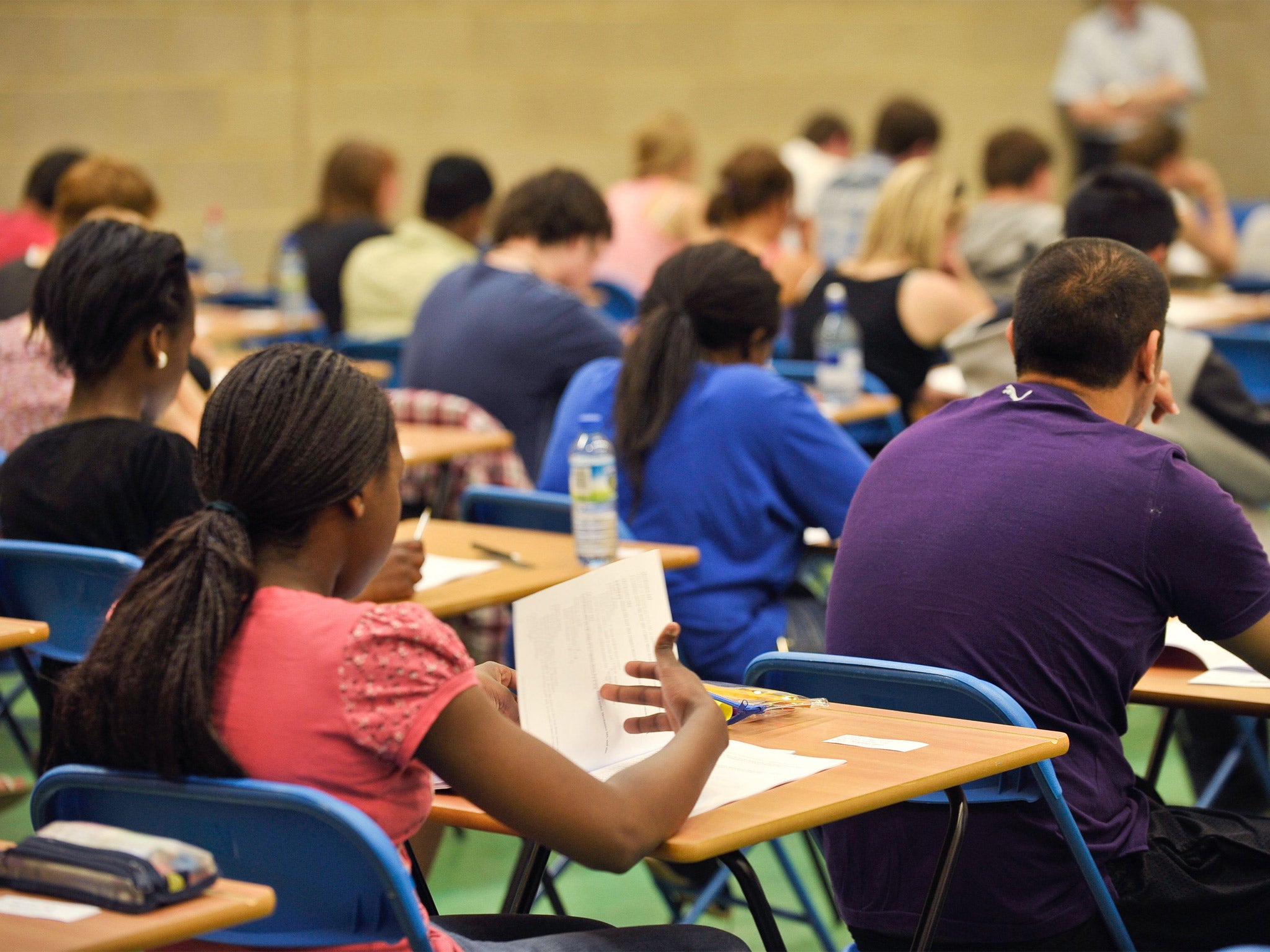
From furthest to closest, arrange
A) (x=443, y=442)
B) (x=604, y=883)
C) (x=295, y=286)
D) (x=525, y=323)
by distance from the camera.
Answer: (x=295, y=286)
(x=525, y=323)
(x=443, y=442)
(x=604, y=883)

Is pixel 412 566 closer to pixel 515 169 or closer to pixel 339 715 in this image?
pixel 339 715

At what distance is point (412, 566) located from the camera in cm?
256

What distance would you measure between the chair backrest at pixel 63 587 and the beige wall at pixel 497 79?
5.78m

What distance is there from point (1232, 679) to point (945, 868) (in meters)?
0.62

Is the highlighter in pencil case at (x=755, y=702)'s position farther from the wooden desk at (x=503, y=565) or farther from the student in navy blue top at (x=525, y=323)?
the student in navy blue top at (x=525, y=323)

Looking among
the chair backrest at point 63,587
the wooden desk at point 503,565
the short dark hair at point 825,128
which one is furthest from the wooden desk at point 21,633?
the short dark hair at point 825,128

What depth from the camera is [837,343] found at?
15.9 ft

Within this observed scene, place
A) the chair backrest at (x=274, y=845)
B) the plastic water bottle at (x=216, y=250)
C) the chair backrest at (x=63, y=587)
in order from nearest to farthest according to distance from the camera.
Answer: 1. the chair backrest at (x=274, y=845)
2. the chair backrest at (x=63, y=587)
3. the plastic water bottle at (x=216, y=250)

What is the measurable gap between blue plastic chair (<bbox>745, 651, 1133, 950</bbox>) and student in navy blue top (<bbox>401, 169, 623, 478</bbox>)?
84.2 inches

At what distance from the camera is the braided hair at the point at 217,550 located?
1.38 m

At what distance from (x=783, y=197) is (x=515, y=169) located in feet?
12.2

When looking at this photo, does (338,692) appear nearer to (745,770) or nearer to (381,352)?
(745,770)

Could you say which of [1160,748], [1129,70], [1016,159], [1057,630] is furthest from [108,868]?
[1129,70]

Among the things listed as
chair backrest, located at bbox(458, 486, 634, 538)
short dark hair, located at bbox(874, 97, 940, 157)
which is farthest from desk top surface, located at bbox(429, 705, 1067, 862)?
short dark hair, located at bbox(874, 97, 940, 157)
